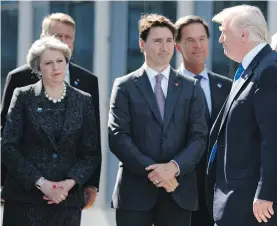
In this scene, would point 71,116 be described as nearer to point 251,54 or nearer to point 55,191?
point 55,191

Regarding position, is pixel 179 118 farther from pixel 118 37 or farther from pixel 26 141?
pixel 118 37

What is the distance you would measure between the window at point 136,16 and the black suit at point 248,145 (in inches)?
164

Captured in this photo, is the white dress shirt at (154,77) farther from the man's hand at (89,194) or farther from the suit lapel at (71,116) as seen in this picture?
the man's hand at (89,194)

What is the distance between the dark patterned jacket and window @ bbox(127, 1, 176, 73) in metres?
3.35

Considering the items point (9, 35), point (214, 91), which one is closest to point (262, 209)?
point (214, 91)

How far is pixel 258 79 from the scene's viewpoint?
4.20m

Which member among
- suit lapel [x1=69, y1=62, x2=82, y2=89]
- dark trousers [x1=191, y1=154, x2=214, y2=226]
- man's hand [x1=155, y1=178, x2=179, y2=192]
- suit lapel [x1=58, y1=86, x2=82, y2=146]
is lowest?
dark trousers [x1=191, y1=154, x2=214, y2=226]

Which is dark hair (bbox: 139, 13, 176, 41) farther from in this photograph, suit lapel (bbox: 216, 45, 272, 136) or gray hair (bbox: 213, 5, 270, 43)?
suit lapel (bbox: 216, 45, 272, 136)

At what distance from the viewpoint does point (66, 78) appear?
5.68m

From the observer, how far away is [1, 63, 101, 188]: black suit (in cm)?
548

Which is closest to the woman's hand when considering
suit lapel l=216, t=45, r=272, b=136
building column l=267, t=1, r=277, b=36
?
suit lapel l=216, t=45, r=272, b=136

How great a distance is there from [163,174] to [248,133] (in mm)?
872

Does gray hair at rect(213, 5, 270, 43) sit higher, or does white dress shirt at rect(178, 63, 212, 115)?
gray hair at rect(213, 5, 270, 43)

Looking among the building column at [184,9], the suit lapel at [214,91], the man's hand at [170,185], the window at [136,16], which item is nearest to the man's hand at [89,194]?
the man's hand at [170,185]
